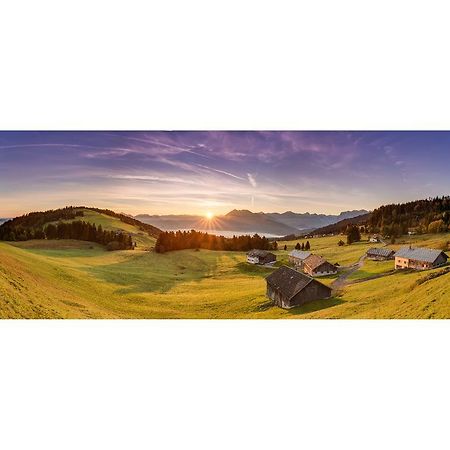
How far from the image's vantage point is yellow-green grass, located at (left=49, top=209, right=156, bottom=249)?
8.09 meters

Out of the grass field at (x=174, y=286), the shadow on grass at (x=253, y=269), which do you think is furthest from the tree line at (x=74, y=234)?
the shadow on grass at (x=253, y=269)

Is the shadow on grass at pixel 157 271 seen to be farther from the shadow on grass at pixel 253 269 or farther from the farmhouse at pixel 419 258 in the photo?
the farmhouse at pixel 419 258

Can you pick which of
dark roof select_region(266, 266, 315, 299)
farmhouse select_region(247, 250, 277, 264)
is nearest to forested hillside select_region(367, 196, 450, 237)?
dark roof select_region(266, 266, 315, 299)

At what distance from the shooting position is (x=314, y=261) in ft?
26.5

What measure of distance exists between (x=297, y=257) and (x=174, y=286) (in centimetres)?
279

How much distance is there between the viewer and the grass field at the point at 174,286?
7.57 meters

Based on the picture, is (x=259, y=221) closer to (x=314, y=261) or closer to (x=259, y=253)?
(x=259, y=253)

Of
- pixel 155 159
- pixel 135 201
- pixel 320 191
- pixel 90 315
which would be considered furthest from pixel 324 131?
pixel 90 315

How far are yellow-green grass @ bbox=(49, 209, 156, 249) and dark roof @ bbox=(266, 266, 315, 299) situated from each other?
284cm

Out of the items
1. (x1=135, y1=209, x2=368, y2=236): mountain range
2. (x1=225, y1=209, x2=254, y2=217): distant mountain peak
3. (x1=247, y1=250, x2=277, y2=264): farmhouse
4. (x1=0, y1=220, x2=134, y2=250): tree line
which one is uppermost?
(x1=225, y1=209, x2=254, y2=217): distant mountain peak

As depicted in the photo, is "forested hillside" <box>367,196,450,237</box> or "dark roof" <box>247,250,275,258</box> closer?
"forested hillside" <box>367,196,450,237</box>

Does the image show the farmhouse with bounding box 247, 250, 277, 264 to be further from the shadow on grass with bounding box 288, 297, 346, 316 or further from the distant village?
the shadow on grass with bounding box 288, 297, 346, 316
